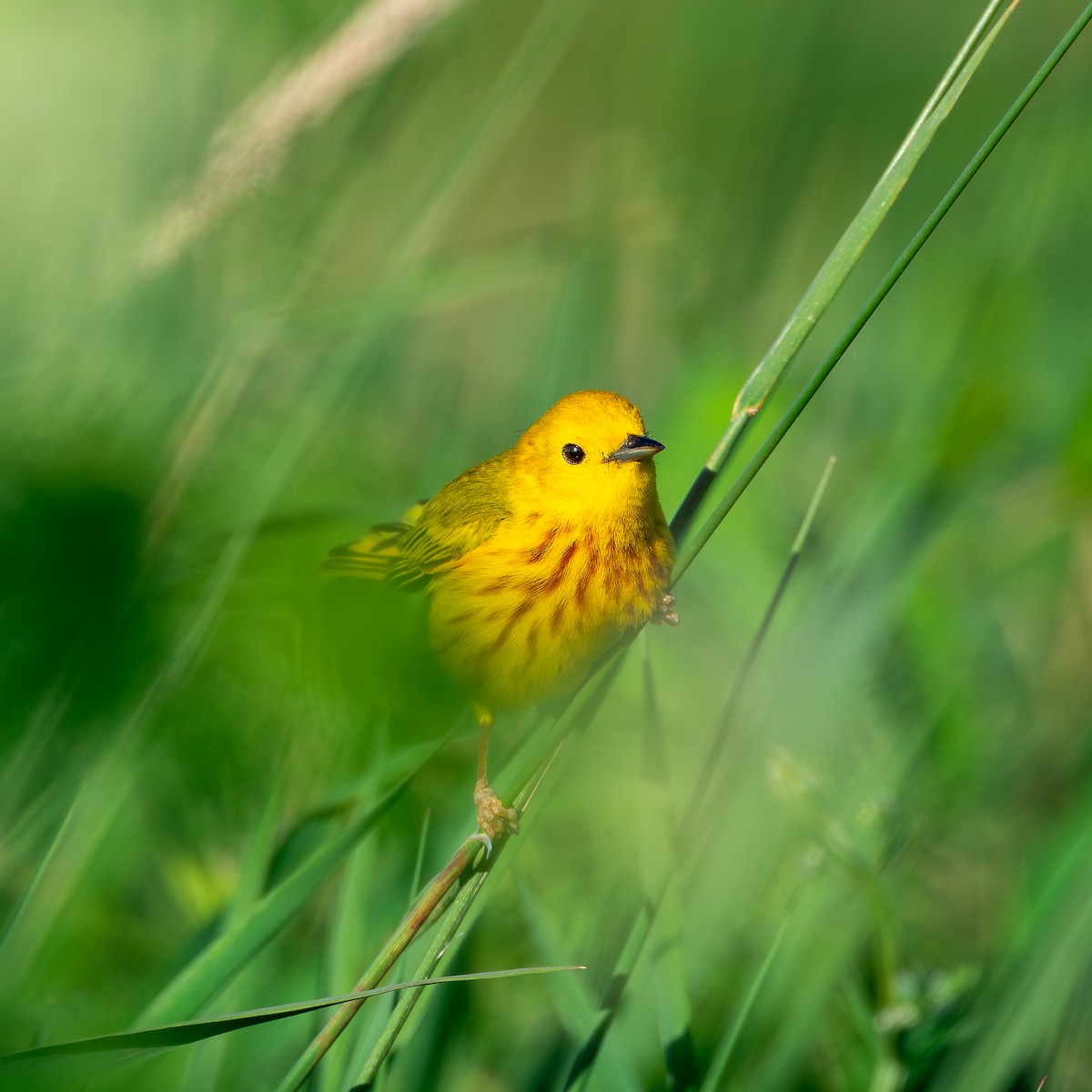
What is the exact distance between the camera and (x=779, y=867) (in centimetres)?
239

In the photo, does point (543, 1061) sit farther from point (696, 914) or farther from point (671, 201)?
point (671, 201)

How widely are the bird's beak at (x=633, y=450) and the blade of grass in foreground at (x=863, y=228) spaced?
1.15 feet

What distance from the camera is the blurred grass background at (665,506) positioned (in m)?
1.66

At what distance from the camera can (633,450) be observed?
2.20 meters

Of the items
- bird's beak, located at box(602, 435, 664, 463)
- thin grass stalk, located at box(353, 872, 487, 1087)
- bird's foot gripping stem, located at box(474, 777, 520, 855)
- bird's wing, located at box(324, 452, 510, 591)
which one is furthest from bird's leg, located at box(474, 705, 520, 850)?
bird's beak, located at box(602, 435, 664, 463)

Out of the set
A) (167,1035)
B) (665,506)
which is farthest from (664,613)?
(167,1035)

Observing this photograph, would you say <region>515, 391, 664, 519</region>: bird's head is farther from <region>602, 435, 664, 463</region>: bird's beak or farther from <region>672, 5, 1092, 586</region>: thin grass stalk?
<region>672, 5, 1092, 586</region>: thin grass stalk

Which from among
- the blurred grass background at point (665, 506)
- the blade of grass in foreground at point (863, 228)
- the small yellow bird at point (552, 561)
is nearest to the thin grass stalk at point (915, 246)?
the blade of grass in foreground at point (863, 228)

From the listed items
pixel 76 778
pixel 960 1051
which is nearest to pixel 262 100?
pixel 76 778

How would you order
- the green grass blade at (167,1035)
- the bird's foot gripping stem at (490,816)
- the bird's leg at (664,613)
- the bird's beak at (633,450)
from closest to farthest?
1. the green grass blade at (167,1035)
2. the bird's foot gripping stem at (490,816)
3. the bird's beak at (633,450)
4. the bird's leg at (664,613)

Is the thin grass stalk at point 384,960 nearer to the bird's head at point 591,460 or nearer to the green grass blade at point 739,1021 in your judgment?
the green grass blade at point 739,1021

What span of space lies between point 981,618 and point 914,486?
383 millimetres

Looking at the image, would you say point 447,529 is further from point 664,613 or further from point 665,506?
point 665,506

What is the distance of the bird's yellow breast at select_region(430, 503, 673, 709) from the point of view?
219 cm
